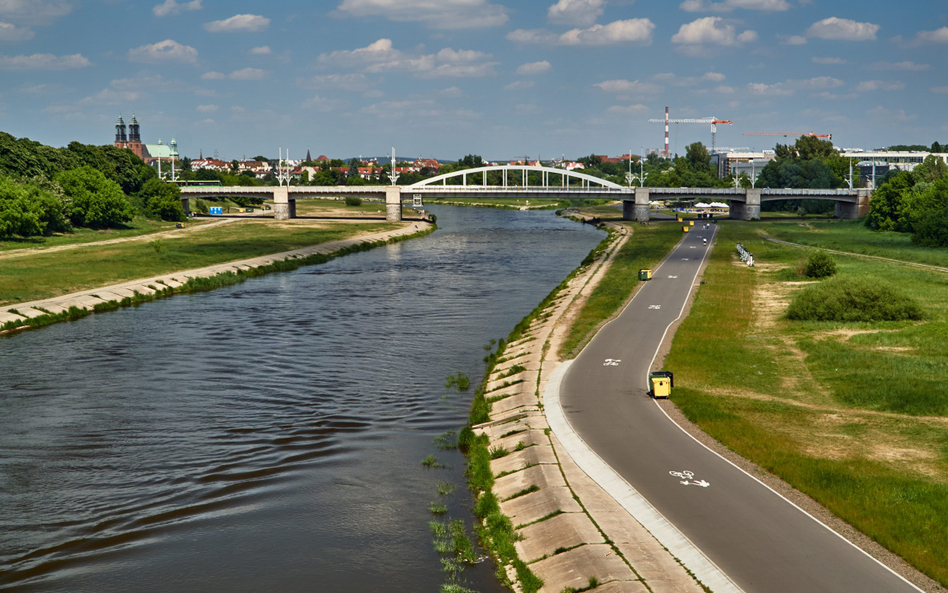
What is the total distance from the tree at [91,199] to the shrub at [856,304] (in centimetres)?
9015

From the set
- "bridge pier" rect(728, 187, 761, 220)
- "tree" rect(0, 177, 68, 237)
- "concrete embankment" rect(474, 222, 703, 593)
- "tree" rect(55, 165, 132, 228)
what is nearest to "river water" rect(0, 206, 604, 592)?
"concrete embankment" rect(474, 222, 703, 593)

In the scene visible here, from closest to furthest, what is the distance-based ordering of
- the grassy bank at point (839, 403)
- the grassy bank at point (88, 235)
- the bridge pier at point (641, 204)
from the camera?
the grassy bank at point (839, 403) → the grassy bank at point (88, 235) → the bridge pier at point (641, 204)

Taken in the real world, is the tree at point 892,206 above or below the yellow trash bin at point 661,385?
above

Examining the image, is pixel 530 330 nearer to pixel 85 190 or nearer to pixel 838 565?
pixel 838 565

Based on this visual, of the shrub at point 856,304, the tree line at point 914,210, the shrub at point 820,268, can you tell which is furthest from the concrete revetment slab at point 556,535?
the tree line at point 914,210

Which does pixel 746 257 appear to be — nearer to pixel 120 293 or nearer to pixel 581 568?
pixel 120 293

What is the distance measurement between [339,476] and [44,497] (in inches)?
323

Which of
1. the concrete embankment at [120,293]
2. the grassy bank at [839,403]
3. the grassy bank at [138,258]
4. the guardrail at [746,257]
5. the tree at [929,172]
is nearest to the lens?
the grassy bank at [839,403]

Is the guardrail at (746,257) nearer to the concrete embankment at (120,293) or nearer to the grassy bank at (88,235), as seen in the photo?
the concrete embankment at (120,293)

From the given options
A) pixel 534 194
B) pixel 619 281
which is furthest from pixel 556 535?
pixel 534 194

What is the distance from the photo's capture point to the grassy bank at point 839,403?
20.5m

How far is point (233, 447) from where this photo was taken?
2889 centimetres

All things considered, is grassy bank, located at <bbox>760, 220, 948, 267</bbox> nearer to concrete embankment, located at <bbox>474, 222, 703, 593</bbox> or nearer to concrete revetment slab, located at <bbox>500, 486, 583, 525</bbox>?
concrete embankment, located at <bbox>474, 222, 703, 593</bbox>

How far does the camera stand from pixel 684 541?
19.0 m
